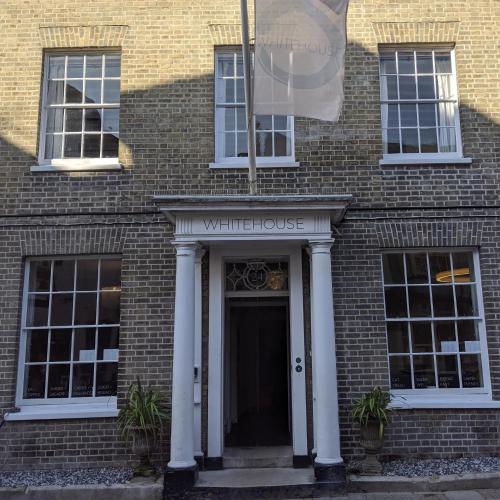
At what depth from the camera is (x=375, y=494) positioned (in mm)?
6523

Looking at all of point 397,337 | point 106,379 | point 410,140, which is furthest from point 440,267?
point 106,379

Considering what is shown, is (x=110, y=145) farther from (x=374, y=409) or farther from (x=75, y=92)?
(x=374, y=409)

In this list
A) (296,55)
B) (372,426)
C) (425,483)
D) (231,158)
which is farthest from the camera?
(231,158)

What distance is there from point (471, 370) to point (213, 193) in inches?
180

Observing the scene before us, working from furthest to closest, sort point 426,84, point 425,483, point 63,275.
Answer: point 426,84 < point 63,275 < point 425,483

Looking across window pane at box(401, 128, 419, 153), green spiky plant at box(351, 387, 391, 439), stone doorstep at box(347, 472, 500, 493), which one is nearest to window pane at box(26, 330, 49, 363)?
green spiky plant at box(351, 387, 391, 439)

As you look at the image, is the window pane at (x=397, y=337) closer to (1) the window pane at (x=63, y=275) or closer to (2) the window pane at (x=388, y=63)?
(2) the window pane at (x=388, y=63)

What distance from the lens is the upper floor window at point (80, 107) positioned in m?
8.40

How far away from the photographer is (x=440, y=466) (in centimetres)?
708

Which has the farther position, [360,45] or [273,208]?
[360,45]

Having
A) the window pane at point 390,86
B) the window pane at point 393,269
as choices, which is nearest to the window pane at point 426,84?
the window pane at point 390,86

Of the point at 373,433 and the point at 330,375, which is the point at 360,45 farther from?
the point at 373,433

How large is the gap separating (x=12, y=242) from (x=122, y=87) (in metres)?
2.89

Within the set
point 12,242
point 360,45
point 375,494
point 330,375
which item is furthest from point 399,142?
point 12,242
